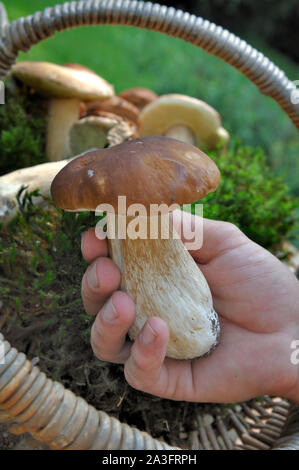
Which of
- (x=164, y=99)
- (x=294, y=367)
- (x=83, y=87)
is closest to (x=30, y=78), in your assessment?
(x=83, y=87)

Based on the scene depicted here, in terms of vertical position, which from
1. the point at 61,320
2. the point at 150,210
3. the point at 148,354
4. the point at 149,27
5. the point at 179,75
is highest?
the point at 149,27

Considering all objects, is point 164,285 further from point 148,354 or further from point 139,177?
point 139,177

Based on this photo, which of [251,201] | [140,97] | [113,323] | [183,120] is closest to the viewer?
[113,323]

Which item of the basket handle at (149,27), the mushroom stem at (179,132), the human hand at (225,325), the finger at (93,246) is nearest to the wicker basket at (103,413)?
the basket handle at (149,27)

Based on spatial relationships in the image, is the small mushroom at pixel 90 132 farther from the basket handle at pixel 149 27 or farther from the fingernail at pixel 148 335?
the fingernail at pixel 148 335

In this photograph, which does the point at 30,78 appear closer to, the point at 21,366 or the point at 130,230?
the point at 130,230

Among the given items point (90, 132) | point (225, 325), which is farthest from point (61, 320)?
point (90, 132)

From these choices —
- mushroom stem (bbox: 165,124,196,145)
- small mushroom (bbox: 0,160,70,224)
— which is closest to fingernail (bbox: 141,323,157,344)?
small mushroom (bbox: 0,160,70,224)
